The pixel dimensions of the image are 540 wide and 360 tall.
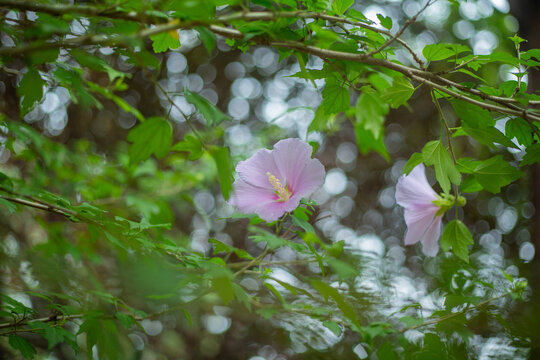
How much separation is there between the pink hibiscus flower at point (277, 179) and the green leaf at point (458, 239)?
0.30 metres

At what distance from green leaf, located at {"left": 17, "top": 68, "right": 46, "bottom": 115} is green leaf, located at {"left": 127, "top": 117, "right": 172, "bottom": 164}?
27 centimetres

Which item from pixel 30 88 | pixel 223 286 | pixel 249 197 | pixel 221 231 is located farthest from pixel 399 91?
pixel 221 231

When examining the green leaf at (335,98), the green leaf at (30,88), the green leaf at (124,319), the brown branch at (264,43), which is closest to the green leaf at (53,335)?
the green leaf at (124,319)

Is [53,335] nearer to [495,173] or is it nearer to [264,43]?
[264,43]

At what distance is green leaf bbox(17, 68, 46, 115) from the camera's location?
70cm

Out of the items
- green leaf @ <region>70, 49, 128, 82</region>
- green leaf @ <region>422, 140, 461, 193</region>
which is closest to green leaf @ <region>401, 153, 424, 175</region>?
green leaf @ <region>422, 140, 461, 193</region>

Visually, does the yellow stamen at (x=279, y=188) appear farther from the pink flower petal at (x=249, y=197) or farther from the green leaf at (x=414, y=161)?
the green leaf at (x=414, y=161)

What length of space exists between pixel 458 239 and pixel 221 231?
1.92 m

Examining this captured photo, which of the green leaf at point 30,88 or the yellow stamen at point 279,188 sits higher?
the green leaf at point 30,88

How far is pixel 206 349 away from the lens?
7.41 ft

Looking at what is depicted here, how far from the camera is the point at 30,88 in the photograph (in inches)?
27.7

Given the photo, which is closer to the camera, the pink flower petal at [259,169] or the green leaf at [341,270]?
the green leaf at [341,270]

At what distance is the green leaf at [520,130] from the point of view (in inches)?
28.4

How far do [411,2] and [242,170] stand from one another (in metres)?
2.41
